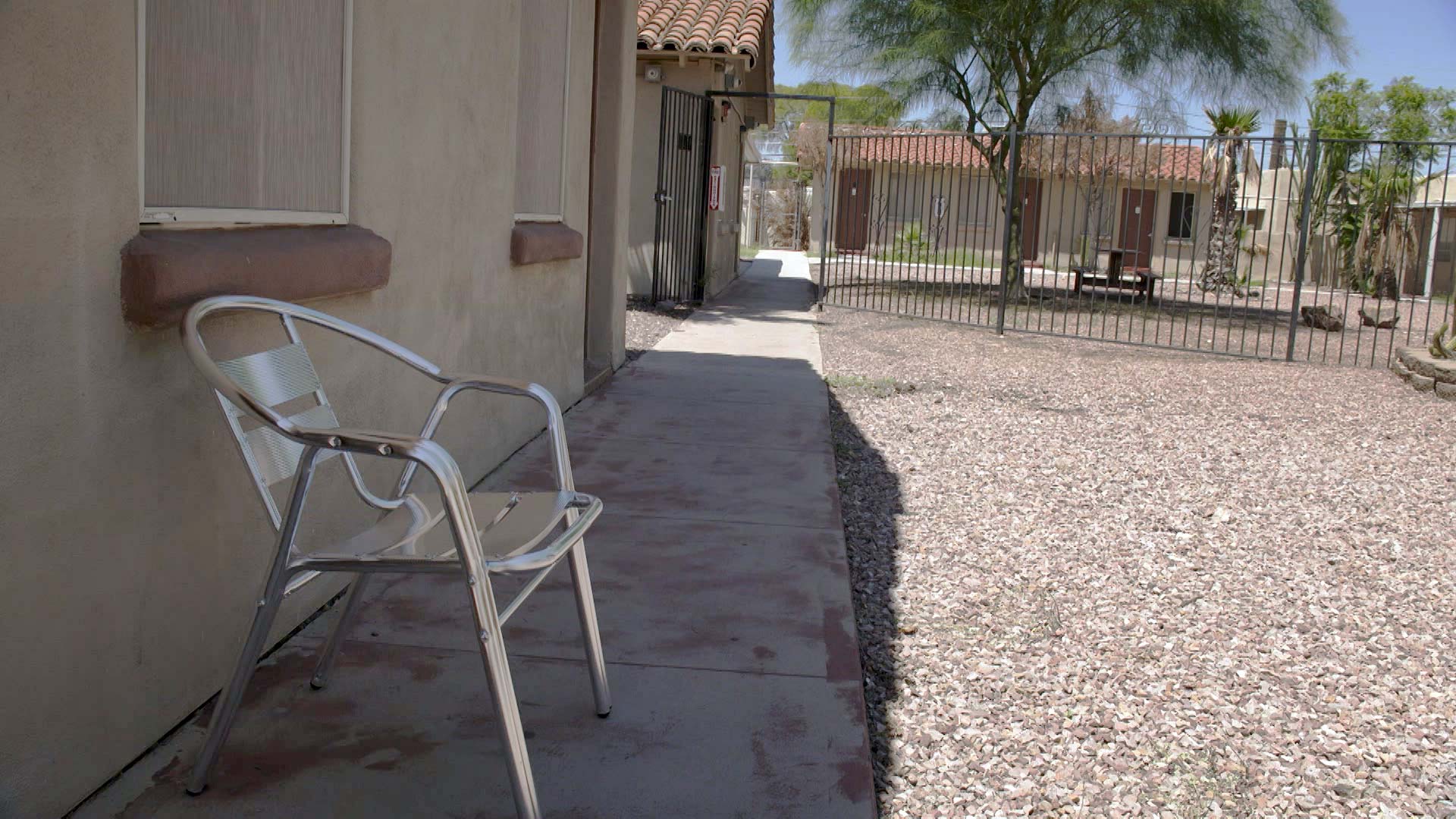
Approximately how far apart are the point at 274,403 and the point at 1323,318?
51.0 ft

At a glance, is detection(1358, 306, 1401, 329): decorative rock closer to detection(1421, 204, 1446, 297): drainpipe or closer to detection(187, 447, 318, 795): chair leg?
detection(1421, 204, 1446, 297): drainpipe

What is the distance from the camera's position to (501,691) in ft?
6.39

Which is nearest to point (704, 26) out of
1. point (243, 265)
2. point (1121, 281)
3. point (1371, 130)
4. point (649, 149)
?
point (649, 149)

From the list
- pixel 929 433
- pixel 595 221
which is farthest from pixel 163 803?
pixel 595 221

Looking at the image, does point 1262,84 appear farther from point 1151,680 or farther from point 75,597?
point 75,597

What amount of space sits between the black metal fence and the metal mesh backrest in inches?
356

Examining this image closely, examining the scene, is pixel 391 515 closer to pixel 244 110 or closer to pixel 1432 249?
pixel 244 110

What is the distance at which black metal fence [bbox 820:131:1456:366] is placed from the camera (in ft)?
40.1

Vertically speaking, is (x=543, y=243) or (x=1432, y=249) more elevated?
(x=1432, y=249)

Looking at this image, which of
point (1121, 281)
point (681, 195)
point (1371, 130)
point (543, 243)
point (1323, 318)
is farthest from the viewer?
point (1371, 130)

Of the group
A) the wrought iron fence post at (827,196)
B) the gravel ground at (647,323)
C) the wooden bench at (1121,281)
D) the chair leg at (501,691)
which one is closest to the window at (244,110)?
the chair leg at (501,691)

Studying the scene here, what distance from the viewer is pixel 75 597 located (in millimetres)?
2074

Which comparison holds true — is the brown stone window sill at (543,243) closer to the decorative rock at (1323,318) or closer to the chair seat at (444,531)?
the chair seat at (444,531)

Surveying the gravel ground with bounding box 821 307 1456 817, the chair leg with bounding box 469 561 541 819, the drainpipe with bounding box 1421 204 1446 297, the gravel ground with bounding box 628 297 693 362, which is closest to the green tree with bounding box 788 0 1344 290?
the drainpipe with bounding box 1421 204 1446 297
